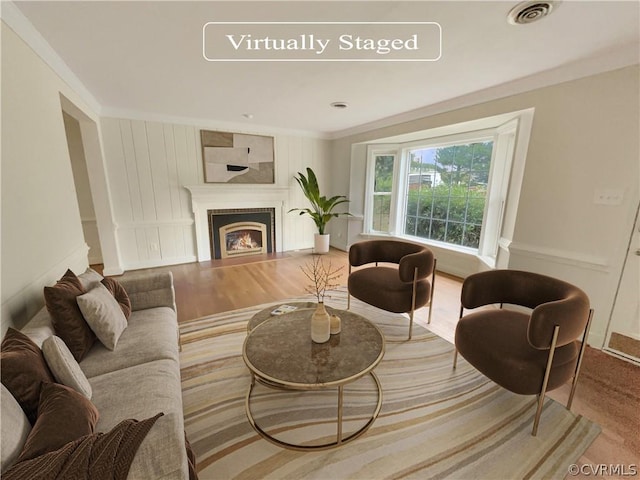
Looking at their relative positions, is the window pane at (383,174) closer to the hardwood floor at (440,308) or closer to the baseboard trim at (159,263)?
the hardwood floor at (440,308)

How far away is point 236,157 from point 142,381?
4.14 m

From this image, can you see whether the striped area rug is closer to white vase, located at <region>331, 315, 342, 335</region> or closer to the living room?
white vase, located at <region>331, 315, 342, 335</region>

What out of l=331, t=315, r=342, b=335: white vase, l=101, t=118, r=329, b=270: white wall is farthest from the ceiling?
l=331, t=315, r=342, b=335: white vase

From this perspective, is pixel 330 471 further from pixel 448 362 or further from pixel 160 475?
pixel 448 362

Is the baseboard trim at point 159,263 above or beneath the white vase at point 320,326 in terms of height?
beneath

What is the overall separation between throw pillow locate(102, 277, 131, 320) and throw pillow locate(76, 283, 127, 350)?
22 centimetres

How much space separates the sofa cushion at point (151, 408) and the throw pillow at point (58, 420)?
12 cm

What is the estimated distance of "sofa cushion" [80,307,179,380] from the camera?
4.79 feet

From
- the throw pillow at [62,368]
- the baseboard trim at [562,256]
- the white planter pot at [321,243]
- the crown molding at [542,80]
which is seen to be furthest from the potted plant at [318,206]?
the throw pillow at [62,368]

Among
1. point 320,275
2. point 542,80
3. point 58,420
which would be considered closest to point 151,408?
point 58,420

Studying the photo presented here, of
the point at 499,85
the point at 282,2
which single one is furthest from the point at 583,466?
A: the point at 499,85

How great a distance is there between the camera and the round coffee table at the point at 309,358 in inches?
54.2

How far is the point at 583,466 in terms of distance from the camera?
4.45 ft

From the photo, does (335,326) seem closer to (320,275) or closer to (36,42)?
(320,275)
